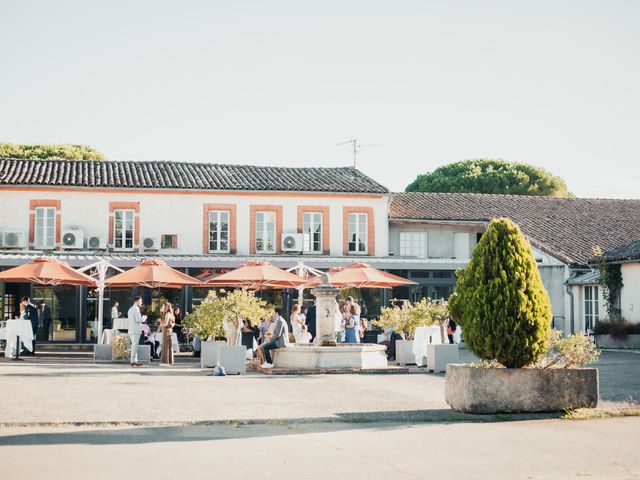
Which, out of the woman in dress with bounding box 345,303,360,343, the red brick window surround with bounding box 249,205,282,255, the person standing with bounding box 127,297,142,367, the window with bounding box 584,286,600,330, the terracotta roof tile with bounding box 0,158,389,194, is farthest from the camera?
the red brick window surround with bounding box 249,205,282,255

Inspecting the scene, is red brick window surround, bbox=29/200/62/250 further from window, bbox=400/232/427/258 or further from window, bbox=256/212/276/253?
window, bbox=400/232/427/258

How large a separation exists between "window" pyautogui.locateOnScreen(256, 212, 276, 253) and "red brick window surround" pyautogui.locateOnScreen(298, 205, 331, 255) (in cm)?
103

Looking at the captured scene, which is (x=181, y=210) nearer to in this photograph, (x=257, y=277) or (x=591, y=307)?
(x=257, y=277)

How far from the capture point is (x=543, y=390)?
12633 mm

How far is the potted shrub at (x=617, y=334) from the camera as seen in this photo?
30.4 m

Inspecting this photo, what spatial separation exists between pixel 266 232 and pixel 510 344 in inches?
945

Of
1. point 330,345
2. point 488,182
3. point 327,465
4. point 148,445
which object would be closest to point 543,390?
point 327,465

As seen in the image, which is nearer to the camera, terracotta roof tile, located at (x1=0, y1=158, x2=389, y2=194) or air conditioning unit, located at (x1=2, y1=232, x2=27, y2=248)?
air conditioning unit, located at (x1=2, y1=232, x2=27, y2=248)

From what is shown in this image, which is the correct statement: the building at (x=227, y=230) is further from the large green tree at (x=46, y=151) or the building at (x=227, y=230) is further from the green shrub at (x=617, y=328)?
the large green tree at (x=46, y=151)

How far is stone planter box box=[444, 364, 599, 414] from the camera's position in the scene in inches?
496

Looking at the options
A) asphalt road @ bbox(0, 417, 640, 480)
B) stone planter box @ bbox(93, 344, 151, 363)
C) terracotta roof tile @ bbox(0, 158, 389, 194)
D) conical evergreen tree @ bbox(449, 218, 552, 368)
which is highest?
terracotta roof tile @ bbox(0, 158, 389, 194)

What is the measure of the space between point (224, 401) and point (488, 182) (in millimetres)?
46369

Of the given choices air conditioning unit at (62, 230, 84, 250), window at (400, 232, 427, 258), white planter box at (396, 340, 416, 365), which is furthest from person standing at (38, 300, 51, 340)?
white planter box at (396, 340, 416, 365)

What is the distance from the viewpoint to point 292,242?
117 feet
